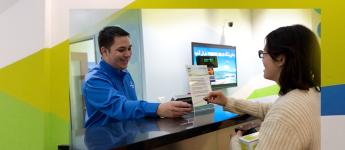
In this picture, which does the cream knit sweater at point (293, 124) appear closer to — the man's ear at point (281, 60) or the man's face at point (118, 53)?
the man's ear at point (281, 60)

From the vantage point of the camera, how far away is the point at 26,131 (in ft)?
4.65

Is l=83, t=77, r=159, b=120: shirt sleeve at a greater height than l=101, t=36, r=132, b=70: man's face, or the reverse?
l=101, t=36, r=132, b=70: man's face

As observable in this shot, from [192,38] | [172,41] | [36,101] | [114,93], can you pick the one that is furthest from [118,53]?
[192,38]

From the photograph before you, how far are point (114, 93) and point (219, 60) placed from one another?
2.06 m

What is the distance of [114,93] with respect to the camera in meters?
1.32

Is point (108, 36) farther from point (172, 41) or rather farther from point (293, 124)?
point (172, 41)

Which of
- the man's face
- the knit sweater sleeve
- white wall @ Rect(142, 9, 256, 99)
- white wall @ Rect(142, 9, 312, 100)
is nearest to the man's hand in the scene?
the knit sweater sleeve

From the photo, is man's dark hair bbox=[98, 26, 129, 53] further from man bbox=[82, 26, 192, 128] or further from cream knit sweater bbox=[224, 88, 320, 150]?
cream knit sweater bbox=[224, 88, 320, 150]

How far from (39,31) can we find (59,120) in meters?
0.41

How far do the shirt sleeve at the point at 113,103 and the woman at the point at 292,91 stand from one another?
0.41 meters

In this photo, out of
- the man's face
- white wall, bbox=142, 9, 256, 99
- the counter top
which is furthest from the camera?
white wall, bbox=142, 9, 256, 99

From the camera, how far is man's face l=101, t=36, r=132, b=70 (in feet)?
5.16

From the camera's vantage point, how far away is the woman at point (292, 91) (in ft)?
2.92

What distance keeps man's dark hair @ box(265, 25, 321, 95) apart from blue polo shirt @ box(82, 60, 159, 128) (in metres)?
0.54
